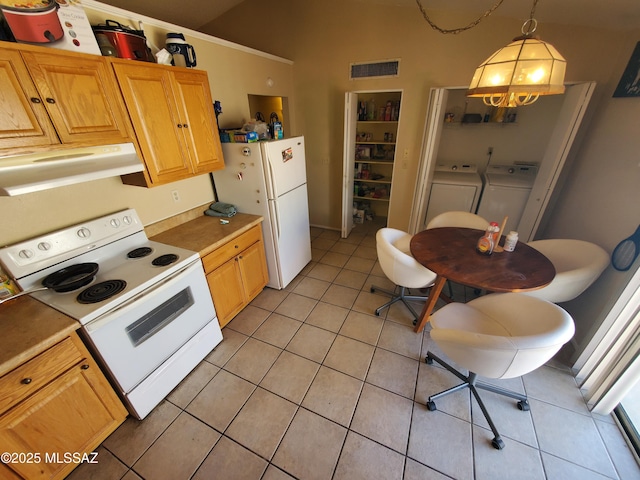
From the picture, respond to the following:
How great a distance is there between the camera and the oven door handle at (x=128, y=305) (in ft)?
4.16

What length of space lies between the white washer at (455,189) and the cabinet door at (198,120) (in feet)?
9.12

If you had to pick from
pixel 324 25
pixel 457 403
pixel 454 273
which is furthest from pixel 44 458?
pixel 324 25

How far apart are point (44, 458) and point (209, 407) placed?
76 cm

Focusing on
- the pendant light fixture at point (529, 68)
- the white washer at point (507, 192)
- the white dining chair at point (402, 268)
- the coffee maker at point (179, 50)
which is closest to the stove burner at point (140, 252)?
the coffee maker at point (179, 50)

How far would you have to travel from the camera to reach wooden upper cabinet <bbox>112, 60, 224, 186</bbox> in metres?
1.56

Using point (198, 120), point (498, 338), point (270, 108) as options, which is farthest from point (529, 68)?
point (270, 108)

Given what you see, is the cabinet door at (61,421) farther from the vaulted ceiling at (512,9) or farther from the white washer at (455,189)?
the white washer at (455,189)

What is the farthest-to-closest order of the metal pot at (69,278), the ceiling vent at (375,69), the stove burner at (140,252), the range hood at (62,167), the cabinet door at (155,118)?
the ceiling vent at (375,69), the stove burner at (140,252), the cabinet door at (155,118), the metal pot at (69,278), the range hood at (62,167)

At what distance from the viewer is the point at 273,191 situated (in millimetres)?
2281

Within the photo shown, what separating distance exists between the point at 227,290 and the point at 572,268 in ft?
8.96

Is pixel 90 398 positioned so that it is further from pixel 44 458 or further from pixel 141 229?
pixel 141 229

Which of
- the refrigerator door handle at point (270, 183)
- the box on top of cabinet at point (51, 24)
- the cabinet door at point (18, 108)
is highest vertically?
the box on top of cabinet at point (51, 24)

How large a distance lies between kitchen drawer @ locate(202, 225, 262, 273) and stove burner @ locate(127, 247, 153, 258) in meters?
0.40

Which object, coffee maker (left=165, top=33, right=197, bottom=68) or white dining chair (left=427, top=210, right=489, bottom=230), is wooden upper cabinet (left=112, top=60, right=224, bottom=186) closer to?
coffee maker (left=165, top=33, right=197, bottom=68)
